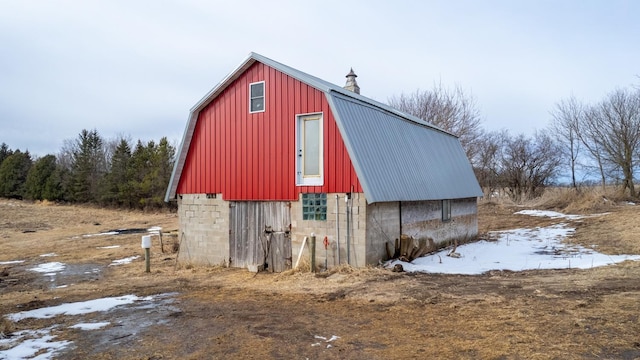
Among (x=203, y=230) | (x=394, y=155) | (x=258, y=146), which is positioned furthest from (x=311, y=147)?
(x=203, y=230)

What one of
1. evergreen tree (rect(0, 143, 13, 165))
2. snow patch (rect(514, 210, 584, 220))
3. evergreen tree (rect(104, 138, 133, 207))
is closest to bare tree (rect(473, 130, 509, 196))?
snow patch (rect(514, 210, 584, 220))

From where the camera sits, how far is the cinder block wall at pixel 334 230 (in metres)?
11.2

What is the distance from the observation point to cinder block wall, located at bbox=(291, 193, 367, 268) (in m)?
11.2

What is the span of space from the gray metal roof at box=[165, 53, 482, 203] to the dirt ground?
8.22 feet

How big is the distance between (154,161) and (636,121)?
41077mm

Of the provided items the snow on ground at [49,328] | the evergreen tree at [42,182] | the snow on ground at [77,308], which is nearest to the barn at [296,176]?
the snow on ground at [49,328]

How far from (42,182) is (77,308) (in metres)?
48.3

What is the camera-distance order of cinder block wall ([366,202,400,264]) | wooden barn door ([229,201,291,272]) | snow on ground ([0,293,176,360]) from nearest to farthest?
snow on ground ([0,293,176,360]) → cinder block wall ([366,202,400,264]) → wooden barn door ([229,201,291,272])

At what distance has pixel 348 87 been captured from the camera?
56.7ft

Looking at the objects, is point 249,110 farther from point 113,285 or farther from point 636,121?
point 636,121

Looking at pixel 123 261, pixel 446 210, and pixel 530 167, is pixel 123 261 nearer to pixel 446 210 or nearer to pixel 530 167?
pixel 446 210

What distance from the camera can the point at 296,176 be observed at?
40.4ft

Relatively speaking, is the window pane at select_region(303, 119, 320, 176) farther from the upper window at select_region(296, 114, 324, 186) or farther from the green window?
the green window

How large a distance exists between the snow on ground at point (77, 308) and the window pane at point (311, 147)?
521 cm
